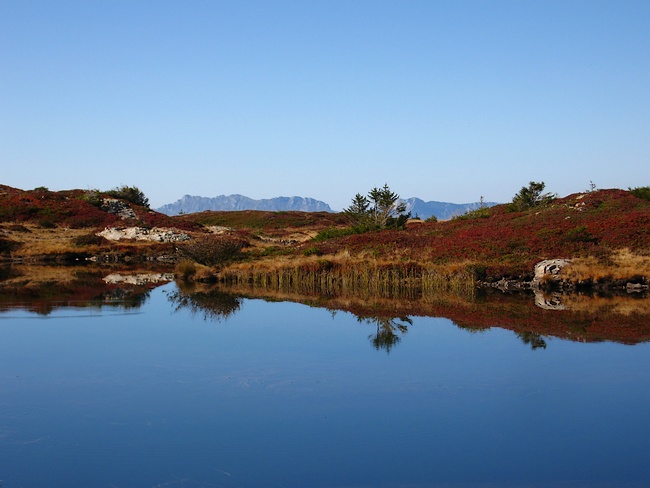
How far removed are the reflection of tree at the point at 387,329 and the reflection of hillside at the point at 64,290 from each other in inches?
349

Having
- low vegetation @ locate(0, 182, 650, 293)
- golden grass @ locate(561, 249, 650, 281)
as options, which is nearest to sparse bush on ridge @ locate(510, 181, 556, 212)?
low vegetation @ locate(0, 182, 650, 293)

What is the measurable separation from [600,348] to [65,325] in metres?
14.1

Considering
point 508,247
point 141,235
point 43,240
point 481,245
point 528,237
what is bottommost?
point 508,247

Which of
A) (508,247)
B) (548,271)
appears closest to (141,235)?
(508,247)

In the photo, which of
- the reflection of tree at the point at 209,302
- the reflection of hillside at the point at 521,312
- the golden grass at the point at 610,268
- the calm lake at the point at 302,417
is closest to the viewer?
the calm lake at the point at 302,417

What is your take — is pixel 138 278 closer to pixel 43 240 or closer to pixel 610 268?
pixel 43 240

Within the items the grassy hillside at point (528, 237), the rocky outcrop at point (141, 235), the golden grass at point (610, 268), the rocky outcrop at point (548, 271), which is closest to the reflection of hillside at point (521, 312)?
the rocky outcrop at point (548, 271)

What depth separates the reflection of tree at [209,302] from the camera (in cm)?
2125

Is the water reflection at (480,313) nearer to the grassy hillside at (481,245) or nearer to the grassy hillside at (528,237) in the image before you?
the grassy hillside at (481,245)

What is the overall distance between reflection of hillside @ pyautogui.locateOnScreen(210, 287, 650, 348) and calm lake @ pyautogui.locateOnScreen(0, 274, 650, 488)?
1.09 metres

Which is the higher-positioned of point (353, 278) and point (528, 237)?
point (528, 237)

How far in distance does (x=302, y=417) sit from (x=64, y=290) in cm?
2089

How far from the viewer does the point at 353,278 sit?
29938 mm

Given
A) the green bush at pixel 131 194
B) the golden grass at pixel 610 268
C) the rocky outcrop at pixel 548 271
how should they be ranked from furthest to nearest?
the green bush at pixel 131 194 < the rocky outcrop at pixel 548 271 < the golden grass at pixel 610 268
